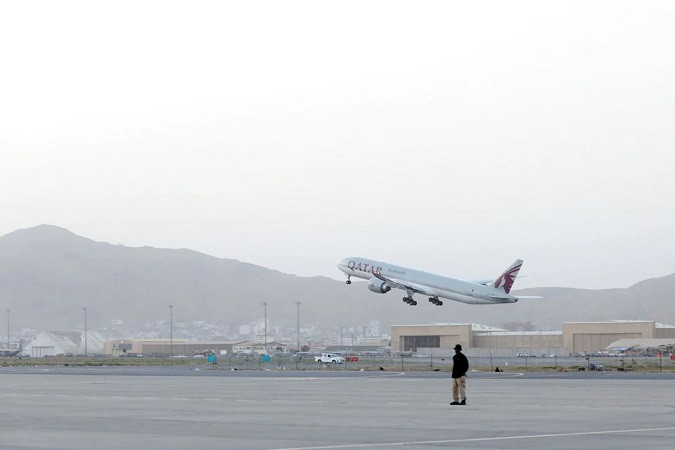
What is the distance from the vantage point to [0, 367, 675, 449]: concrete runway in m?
29.6

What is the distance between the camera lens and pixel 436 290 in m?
143

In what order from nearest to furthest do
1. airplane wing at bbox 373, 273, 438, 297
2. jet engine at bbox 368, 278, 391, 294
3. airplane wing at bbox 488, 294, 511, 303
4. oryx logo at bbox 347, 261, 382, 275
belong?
airplane wing at bbox 488, 294, 511, 303
jet engine at bbox 368, 278, 391, 294
airplane wing at bbox 373, 273, 438, 297
oryx logo at bbox 347, 261, 382, 275

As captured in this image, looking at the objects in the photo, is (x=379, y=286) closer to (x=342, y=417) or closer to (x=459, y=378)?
(x=459, y=378)

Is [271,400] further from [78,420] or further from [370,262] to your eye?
[370,262]

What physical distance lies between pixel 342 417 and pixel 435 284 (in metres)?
105

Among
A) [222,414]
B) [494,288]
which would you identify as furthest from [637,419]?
[494,288]

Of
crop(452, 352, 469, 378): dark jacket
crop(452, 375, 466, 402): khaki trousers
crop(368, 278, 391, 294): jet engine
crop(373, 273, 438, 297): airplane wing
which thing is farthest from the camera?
crop(373, 273, 438, 297): airplane wing

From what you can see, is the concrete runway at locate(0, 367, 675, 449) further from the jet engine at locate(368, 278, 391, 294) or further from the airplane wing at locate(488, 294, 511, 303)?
the jet engine at locate(368, 278, 391, 294)

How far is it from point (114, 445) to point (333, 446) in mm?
5216

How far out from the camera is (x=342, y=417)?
125 ft

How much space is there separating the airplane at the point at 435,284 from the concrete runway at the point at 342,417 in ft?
255

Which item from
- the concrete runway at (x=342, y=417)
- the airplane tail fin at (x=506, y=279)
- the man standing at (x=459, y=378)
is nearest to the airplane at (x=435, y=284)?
the airplane tail fin at (x=506, y=279)

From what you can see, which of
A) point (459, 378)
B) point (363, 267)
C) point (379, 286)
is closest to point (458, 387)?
point (459, 378)

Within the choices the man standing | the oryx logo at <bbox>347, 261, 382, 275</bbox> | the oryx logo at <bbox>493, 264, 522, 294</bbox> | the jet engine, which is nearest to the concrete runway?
the man standing
